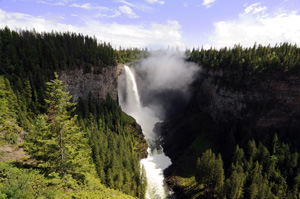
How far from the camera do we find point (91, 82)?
9338 centimetres

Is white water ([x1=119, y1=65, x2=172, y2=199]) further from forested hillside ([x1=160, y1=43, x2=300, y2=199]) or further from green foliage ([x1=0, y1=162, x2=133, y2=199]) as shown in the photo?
green foliage ([x1=0, y1=162, x2=133, y2=199])

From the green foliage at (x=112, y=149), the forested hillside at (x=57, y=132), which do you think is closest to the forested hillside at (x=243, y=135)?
the green foliage at (x=112, y=149)

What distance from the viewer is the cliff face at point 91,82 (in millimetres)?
83312

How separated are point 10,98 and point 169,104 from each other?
106855mm

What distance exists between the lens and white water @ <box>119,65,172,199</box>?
69.6 metres

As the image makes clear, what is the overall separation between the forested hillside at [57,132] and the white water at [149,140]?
6679 mm

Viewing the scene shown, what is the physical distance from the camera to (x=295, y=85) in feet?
244

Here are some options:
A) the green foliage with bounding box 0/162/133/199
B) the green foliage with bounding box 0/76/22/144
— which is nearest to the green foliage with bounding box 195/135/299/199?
the green foliage with bounding box 0/162/133/199

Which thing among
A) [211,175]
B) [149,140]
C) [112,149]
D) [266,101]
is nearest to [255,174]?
[211,175]

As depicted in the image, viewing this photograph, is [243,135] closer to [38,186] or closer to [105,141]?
[105,141]

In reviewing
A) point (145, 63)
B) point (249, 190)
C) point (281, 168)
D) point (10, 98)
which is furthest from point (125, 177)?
point (145, 63)

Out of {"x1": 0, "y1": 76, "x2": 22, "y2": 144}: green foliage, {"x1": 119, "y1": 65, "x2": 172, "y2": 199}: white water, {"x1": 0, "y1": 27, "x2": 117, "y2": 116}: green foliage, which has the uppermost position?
{"x1": 0, "y1": 27, "x2": 117, "y2": 116}: green foliage

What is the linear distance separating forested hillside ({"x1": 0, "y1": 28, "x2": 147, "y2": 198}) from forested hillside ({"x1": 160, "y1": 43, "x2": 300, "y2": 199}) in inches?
917

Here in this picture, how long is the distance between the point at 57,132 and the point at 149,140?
83530 millimetres
